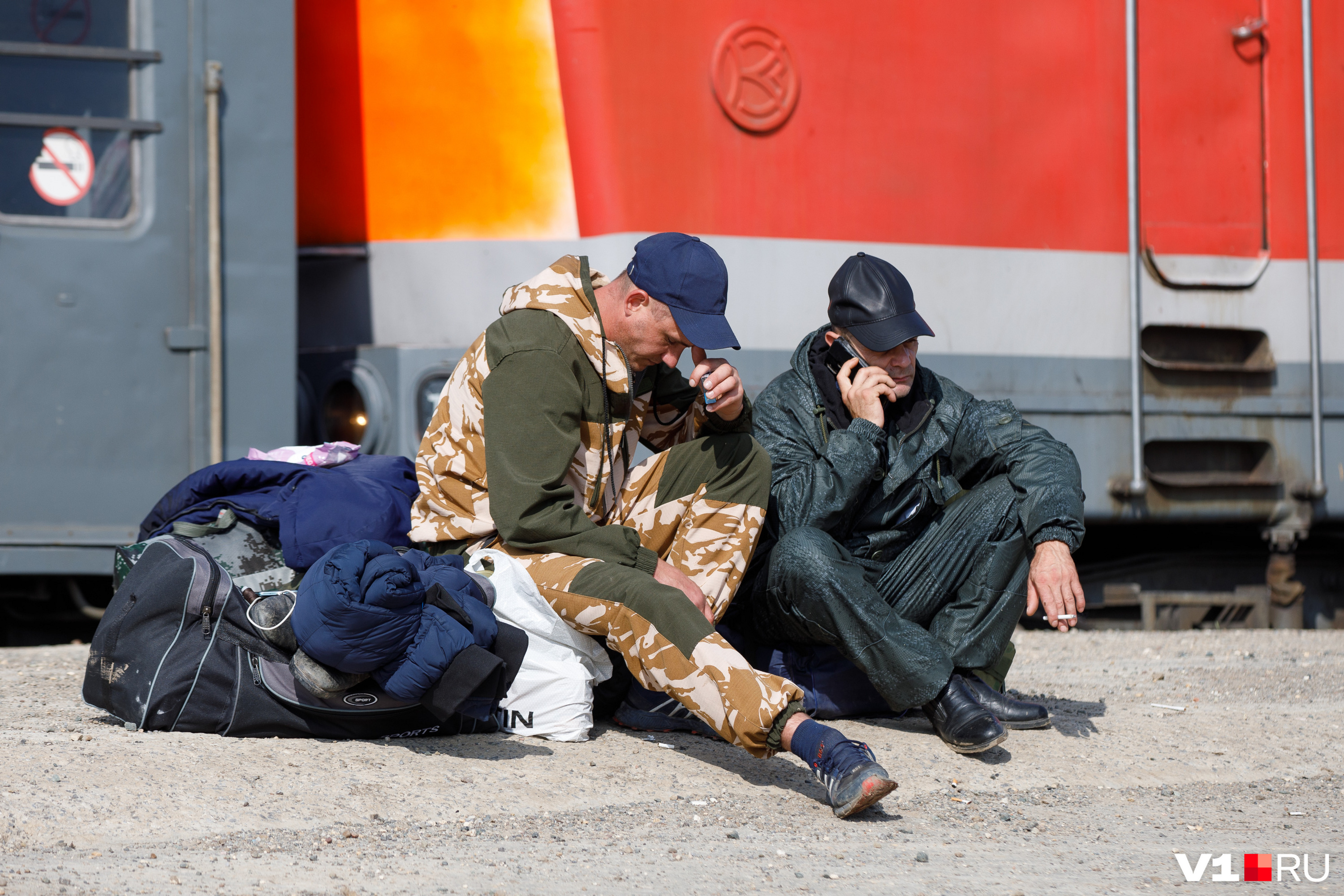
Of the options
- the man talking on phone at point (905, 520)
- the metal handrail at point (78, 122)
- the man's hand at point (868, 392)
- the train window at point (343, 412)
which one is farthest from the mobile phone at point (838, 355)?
the metal handrail at point (78, 122)

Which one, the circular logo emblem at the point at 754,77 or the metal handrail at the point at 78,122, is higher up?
the circular logo emblem at the point at 754,77

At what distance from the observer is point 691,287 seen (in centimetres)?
304

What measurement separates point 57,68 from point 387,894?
2.90 meters

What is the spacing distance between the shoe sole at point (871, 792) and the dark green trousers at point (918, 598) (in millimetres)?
561

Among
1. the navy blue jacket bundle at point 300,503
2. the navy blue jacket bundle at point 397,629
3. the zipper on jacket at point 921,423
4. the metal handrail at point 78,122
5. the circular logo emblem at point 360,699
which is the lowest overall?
the circular logo emblem at point 360,699

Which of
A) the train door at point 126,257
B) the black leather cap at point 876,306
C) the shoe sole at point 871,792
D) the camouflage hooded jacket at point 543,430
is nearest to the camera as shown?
the shoe sole at point 871,792

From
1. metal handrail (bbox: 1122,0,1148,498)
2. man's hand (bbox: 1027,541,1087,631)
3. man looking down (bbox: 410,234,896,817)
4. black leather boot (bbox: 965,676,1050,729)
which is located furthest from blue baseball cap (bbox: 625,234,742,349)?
metal handrail (bbox: 1122,0,1148,498)

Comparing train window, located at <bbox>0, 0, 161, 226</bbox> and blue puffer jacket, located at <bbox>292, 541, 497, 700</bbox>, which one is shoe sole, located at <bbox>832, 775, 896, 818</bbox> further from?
train window, located at <bbox>0, 0, 161, 226</bbox>

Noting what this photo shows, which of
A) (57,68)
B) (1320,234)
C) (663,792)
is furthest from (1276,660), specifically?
(57,68)

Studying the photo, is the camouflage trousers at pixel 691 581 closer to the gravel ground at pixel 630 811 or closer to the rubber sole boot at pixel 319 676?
the gravel ground at pixel 630 811

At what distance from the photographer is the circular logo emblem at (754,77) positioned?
440 cm

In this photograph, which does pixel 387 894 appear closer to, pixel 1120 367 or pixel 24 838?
pixel 24 838

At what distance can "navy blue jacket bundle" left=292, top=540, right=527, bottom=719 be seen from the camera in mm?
2617

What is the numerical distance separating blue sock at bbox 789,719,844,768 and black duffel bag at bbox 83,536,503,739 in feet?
2.47
